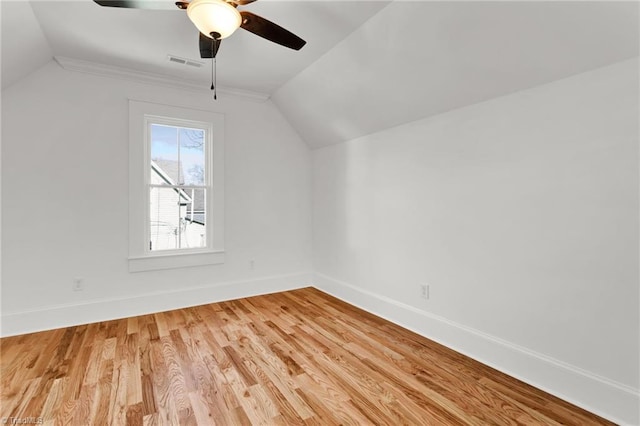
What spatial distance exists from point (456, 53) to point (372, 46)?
2.28 feet

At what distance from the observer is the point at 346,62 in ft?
9.52

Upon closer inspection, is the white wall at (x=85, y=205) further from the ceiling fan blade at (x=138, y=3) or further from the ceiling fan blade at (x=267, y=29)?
the ceiling fan blade at (x=267, y=29)

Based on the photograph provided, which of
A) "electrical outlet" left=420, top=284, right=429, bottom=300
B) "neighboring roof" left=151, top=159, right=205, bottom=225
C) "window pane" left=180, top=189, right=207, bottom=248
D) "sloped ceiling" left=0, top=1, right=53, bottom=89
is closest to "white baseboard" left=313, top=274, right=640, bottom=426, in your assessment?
"electrical outlet" left=420, top=284, right=429, bottom=300

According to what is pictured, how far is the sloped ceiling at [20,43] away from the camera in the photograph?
7.07 feet

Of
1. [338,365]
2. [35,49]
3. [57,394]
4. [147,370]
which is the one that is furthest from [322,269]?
[35,49]

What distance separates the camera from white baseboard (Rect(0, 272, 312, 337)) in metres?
2.93

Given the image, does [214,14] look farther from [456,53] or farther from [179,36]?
[456,53]

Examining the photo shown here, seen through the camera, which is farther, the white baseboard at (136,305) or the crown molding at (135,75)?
the crown molding at (135,75)

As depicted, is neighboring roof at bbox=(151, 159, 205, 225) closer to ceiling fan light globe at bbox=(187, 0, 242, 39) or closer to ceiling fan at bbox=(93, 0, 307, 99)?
ceiling fan at bbox=(93, 0, 307, 99)

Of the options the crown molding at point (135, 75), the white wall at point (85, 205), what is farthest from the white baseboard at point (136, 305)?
the crown molding at point (135, 75)

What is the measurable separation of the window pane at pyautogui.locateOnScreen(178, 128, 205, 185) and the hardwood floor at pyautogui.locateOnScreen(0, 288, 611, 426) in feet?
5.72

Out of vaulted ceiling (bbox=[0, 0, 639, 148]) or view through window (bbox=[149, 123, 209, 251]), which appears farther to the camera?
view through window (bbox=[149, 123, 209, 251])

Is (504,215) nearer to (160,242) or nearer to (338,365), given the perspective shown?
(338,365)

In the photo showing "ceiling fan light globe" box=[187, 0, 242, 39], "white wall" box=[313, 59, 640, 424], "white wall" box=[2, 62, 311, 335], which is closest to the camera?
"ceiling fan light globe" box=[187, 0, 242, 39]
